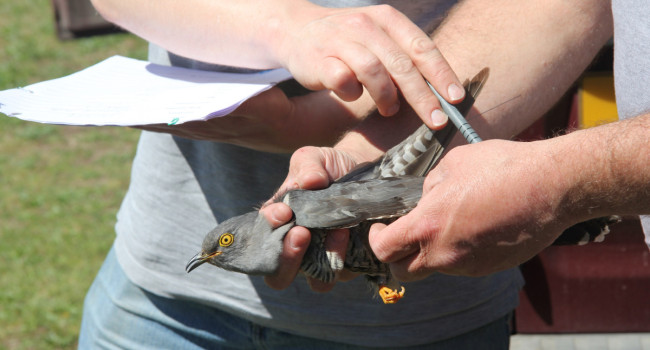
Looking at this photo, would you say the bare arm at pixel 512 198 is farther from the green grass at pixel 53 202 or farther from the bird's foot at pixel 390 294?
the green grass at pixel 53 202

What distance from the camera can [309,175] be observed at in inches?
77.9

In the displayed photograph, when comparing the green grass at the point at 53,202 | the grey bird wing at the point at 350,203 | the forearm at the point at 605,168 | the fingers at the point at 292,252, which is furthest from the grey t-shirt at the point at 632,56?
the green grass at the point at 53,202

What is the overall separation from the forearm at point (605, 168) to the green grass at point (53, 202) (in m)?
4.58

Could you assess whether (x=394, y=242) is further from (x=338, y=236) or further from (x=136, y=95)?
(x=136, y=95)

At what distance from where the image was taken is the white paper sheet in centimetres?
197

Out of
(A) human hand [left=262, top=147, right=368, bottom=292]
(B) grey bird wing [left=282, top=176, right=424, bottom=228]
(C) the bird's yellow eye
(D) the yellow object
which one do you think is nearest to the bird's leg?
(A) human hand [left=262, top=147, right=368, bottom=292]

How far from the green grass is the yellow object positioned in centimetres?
391

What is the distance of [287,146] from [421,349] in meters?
0.77

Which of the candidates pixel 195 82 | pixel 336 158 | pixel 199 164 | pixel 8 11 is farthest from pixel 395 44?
pixel 8 11

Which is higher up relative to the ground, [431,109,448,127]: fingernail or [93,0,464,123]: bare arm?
[93,0,464,123]: bare arm

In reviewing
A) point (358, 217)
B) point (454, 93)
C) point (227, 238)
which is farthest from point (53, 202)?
point (454, 93)

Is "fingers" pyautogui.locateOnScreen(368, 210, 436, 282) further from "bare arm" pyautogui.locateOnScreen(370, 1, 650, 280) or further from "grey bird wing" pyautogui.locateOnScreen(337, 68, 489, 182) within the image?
"grey bird wing" pyautogui.locateOnScreen(337, 68, 489, 182)

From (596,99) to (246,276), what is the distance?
226cm

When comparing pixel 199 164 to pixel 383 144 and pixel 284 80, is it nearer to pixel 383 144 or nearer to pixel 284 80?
pixel 284 80
